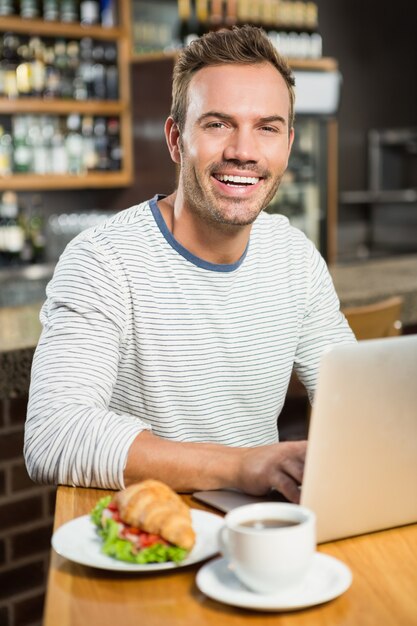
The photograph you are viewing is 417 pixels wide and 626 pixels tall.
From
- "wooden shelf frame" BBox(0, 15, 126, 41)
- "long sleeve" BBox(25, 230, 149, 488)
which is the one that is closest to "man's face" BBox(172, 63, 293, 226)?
"long sleeve" BBox(25, 230, 149, 488)

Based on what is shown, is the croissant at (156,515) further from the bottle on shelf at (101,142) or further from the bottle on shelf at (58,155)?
the bottle on shelf at (101,142)

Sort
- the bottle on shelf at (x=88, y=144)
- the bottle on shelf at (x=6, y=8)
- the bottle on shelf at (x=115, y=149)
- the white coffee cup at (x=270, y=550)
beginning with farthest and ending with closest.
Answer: the bottle on shelf at (x=115, y=149)
the bottle on shelf at (x=88, y=144)
the bottle on shelf at (x=6, y=8)
the white coffee cup at (x=270, y=550)

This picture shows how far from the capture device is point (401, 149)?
7.47 meters

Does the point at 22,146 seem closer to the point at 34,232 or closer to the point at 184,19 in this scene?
the point at 34,232

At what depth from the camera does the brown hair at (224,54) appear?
1.55m

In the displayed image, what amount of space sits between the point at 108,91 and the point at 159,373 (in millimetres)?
4067

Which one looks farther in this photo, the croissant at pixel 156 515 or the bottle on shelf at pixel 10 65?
the bottle on shelf at pixel 10 65

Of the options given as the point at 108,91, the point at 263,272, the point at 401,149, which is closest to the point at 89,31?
the point at 108,91

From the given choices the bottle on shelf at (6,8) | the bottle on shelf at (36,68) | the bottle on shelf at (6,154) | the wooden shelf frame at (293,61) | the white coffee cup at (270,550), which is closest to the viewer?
the white coffee cup at (270,550)

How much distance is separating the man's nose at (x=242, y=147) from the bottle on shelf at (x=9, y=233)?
3.52 meters

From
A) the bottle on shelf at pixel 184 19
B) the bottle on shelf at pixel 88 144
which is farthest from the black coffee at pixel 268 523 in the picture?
the bottle on shelf at pixel 184 19

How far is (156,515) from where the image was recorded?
37.6 inches

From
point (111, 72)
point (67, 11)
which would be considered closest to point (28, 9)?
point (67, 11)

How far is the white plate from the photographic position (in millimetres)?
945
